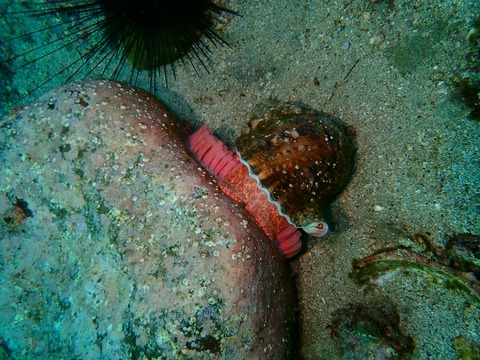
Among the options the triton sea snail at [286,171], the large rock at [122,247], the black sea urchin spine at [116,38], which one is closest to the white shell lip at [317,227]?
the triton sea snail at [286,171]

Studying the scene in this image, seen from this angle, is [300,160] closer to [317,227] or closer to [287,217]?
[287,217]

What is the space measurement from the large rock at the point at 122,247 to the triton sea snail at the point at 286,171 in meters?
0.23

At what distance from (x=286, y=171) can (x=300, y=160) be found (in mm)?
184

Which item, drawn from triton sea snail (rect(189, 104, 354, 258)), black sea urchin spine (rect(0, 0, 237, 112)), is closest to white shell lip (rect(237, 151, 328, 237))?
triton sea snail (rect(189, 104, 354, 258))

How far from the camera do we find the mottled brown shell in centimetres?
279

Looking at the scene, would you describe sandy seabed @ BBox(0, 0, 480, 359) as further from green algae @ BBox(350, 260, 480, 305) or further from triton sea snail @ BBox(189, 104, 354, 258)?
triton sea snail @ BBox(189, 104, 354, 258)

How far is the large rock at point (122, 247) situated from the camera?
243 cm

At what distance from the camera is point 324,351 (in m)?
3.23

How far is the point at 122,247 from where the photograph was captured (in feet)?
8.82

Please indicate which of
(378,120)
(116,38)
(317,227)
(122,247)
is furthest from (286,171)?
(116,38)

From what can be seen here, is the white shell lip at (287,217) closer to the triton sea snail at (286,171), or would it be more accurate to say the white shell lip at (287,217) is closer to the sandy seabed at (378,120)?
the triton sea snail at (286,171)

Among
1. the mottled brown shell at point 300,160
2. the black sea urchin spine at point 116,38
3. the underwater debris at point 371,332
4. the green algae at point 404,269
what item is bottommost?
the underwater debris at point 371,332

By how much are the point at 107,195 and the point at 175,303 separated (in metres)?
1.20

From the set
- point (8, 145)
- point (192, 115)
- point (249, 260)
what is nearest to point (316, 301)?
point (249, 260)
